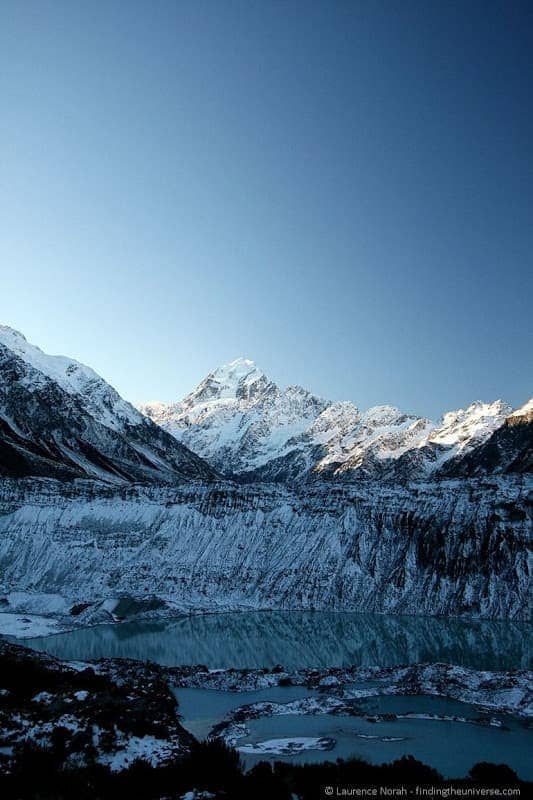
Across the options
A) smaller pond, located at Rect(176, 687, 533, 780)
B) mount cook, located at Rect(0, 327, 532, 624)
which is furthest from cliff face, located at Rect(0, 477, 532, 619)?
smaller pond, located at Rect(176, 687, 533, 780)

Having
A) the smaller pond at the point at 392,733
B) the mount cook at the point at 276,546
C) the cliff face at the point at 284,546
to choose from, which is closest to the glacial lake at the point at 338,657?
the smaller pond at the point at 392,733

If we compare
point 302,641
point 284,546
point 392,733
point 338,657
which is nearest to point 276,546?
point 284,546

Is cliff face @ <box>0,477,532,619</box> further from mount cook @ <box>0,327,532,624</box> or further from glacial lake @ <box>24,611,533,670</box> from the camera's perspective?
glacial lake @ <box>24,611,533,670</box>

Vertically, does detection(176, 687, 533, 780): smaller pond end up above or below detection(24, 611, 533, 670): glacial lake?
above

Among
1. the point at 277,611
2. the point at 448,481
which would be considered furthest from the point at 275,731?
the point at 448,481

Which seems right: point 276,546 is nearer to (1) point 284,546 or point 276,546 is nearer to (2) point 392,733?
(1) point 284,546

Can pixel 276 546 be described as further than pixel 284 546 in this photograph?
Yes

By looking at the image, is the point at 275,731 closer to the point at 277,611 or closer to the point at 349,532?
the point at 277,611
